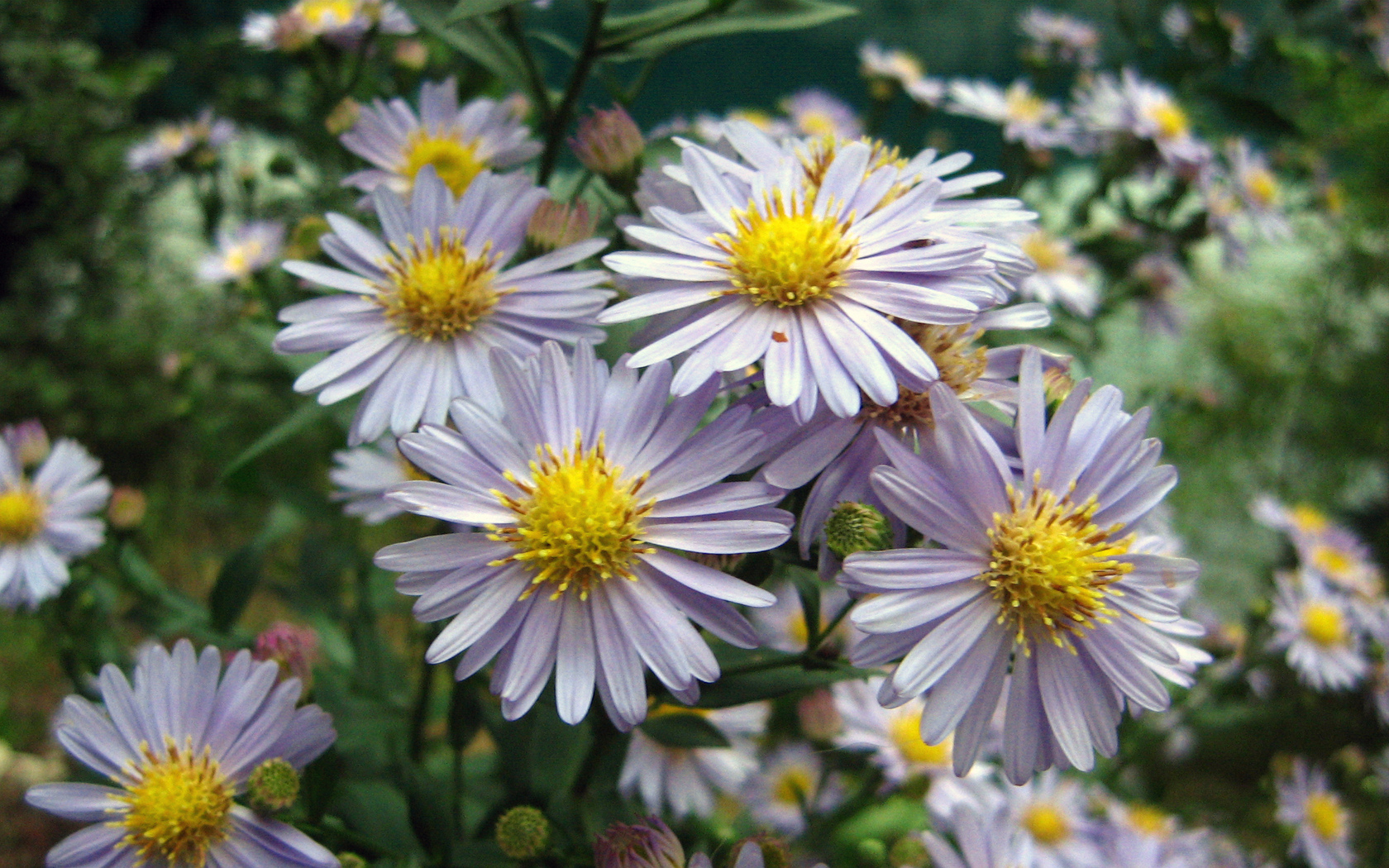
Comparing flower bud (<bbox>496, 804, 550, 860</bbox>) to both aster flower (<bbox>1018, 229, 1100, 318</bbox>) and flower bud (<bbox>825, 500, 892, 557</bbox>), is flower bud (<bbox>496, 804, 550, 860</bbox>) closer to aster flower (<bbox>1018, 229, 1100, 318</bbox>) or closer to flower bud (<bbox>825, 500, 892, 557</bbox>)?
flower bud (<bbox>825, 500, 892, 557</bbox>)

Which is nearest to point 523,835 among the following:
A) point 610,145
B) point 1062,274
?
point 610,145

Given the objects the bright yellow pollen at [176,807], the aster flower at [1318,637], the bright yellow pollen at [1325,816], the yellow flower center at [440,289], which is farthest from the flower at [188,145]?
the bright yellow pollen at [1325,816]

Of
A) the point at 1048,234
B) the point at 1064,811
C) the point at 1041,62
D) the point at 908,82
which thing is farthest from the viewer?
the point at 1041,62

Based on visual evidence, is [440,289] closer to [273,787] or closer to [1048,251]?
[273,787]

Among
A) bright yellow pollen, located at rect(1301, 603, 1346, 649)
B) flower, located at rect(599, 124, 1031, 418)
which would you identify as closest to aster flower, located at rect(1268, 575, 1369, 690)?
bright yellow pollen, located at rect(1301, 603, 1346, 649)

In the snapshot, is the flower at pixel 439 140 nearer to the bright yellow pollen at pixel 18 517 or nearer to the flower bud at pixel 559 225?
the flower bud at pixel 559 225

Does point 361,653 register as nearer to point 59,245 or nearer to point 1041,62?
point 1041,62

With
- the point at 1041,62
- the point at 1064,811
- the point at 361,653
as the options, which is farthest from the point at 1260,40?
the point at 361,653
